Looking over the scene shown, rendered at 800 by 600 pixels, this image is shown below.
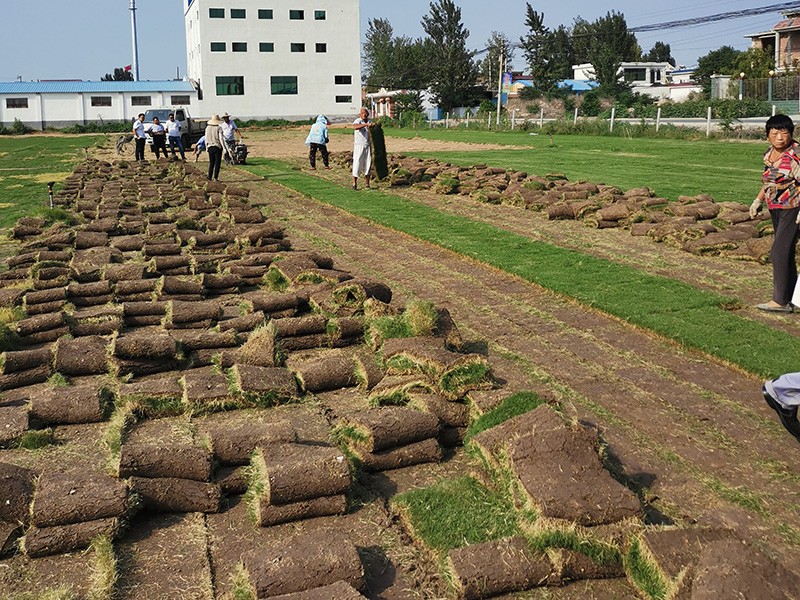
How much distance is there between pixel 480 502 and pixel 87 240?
9205 mm

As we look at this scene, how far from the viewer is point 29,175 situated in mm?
26641

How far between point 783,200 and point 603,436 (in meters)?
3.91

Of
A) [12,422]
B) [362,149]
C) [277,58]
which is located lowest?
[12,422]

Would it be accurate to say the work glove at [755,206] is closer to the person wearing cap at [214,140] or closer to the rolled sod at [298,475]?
the rolled sod at [298,475]

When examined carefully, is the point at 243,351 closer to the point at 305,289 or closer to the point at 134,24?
the point at 305,289

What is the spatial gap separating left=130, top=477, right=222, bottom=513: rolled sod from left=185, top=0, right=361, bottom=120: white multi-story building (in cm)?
7148

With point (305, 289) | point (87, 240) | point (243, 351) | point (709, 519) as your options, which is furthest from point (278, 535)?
point (87, 240)

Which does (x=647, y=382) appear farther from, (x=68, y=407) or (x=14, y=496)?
(x=14, y=496)

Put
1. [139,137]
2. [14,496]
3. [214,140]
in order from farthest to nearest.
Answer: [139,137] → [214,140] → [14,496]

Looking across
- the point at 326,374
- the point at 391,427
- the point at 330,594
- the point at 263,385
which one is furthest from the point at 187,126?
the point at 330,594

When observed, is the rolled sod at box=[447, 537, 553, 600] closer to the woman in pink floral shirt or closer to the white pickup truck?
the woman in pink floral shirt

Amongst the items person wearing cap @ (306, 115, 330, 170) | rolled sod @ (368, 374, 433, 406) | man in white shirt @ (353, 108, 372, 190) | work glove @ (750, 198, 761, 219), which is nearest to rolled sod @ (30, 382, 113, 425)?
rolled sod @ (368, 374, 433, 406)

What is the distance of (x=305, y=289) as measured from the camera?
8625mm

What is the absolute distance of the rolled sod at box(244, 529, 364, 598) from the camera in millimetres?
3617
